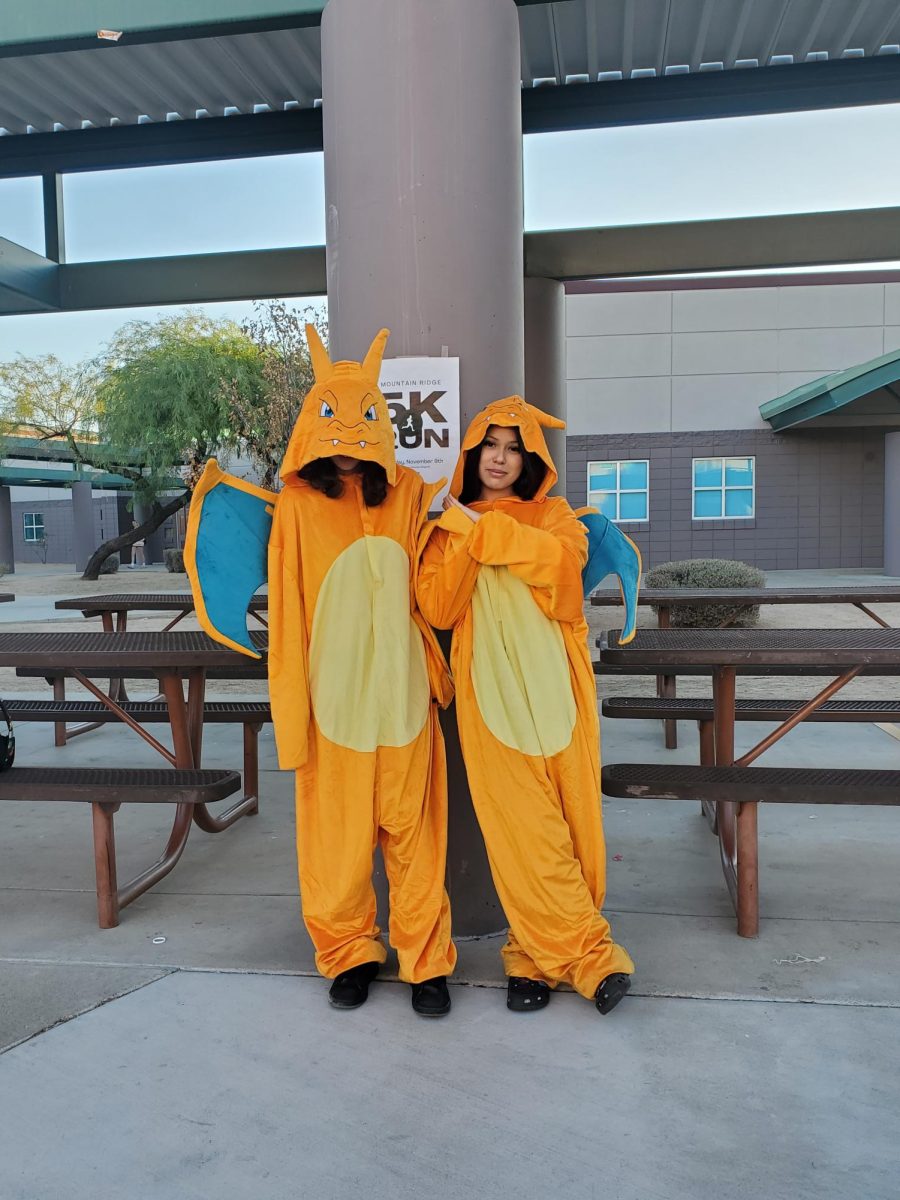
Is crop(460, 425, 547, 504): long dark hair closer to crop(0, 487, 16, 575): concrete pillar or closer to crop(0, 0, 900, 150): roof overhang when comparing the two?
crop(0, 0, 900, 150): roof overhang

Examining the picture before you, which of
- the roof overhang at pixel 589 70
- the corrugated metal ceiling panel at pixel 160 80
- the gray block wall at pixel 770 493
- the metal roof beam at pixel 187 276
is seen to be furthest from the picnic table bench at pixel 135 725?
the gray block wall at pixel 770 493

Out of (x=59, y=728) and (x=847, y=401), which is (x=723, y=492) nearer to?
(x=847, y=401)

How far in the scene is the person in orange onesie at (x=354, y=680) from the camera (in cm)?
252

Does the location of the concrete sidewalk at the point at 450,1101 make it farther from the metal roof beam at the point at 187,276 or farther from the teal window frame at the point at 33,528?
Answer: the teal window frame at the point at 33,528

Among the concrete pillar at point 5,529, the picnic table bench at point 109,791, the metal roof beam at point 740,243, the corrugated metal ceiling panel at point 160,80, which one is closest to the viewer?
the picnic table bench at point 109,791

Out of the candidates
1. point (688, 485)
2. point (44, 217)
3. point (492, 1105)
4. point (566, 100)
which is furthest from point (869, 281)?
point (492, 1105)

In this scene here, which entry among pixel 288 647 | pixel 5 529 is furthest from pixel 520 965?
pixel 5 529

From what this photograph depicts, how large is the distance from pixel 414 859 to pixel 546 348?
25.0ft

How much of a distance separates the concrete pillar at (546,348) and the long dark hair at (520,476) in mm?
6019

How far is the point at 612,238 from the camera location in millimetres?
7391

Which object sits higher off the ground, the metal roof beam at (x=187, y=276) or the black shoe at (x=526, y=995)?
the metal roof beam at (x=187, y=276)

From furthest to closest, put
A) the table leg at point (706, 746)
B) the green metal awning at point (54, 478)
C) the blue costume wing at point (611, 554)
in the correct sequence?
the green metal awning at point (54, 478) → the table leg at point (706, 746) → the blue costume wing at point (611, 554)

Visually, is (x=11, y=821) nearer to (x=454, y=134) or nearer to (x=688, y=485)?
(x=454, y=134)

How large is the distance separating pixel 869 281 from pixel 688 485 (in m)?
5.48
